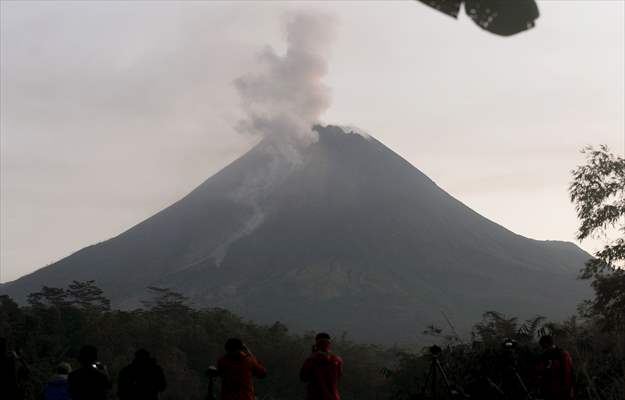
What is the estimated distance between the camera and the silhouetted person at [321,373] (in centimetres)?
870

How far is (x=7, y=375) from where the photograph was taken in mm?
9406

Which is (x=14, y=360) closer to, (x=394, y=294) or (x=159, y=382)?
(x=159, y=382)

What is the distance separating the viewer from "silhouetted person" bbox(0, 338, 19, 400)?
30.6 ft

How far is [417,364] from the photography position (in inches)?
1713

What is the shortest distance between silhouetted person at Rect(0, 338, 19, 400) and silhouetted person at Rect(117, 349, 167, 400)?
122 cm

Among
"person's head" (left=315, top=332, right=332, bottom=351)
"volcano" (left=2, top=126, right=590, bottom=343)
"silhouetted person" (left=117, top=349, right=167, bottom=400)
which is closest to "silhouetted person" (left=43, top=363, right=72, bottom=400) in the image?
"silhouetted person" (left=117, top=349, right=167, bottom=400)

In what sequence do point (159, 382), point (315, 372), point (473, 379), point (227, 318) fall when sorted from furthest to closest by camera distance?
point (227, 318) → point (473, 379) → point (159, 382) → point (315, 372)

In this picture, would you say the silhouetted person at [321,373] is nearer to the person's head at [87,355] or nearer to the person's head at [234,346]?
the person's head at [234,346]

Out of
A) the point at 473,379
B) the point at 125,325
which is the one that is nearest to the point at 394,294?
the point at 125,325

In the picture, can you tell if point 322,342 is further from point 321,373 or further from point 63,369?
point 63,369

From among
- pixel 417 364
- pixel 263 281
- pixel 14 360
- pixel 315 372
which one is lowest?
pixel 417 364

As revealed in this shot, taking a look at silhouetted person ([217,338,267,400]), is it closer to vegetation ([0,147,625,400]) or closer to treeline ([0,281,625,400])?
vegetation ([0,147,625,400])

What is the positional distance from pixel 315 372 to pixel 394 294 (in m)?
161

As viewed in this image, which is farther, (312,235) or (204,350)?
(312,235)
